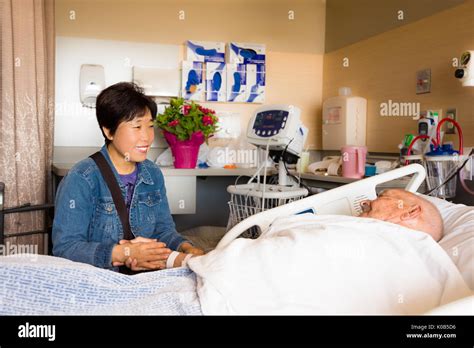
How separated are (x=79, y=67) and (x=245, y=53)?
4.00 feet

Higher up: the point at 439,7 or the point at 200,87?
the point at 439,7

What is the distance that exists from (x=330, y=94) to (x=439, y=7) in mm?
1221

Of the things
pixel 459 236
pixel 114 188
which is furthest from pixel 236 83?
pixel 459 236

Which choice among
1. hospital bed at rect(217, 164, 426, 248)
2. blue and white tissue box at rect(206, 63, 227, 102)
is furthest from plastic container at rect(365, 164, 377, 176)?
blue and white tissue box at rect(206, 63, 227, 102)

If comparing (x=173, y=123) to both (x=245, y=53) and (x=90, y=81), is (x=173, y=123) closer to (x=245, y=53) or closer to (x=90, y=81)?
(x=90, y=81)

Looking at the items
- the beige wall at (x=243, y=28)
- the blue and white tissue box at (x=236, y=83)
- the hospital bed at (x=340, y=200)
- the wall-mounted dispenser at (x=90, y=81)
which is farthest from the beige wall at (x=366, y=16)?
the wall-mounted dispenser at (x=90, y=81)

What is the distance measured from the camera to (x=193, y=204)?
9.64 ft

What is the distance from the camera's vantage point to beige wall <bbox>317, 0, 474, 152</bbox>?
2.50m

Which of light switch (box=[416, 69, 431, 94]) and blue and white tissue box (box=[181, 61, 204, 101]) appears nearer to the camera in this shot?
light switch (box=[416, 69, 431, 94])

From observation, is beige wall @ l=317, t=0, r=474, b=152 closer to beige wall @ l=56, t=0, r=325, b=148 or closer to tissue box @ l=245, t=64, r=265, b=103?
beige wall @ l=56, t=0, r=325, b=148

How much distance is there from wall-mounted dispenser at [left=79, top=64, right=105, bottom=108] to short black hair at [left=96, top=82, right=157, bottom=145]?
5.86ft
